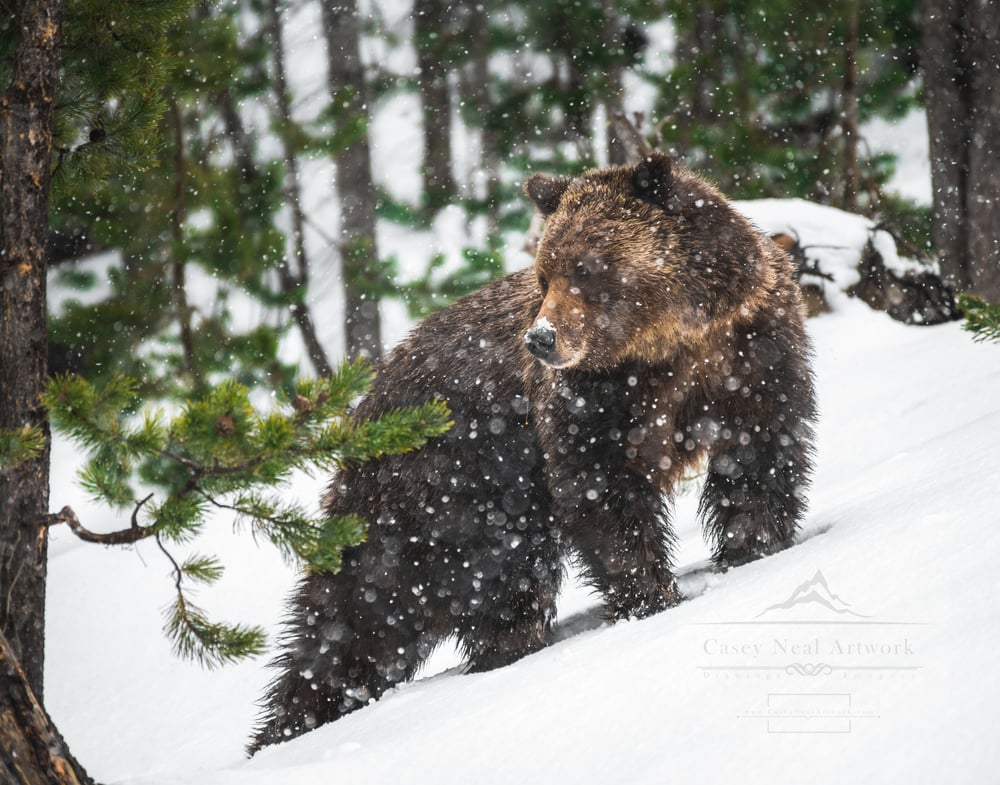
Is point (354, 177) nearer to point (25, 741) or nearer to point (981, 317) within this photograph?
point (981, 317)

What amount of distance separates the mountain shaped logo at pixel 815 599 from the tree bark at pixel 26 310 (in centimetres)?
227

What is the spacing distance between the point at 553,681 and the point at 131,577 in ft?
17.9

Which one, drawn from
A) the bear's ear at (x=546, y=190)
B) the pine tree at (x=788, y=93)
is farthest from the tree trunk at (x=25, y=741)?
the pine tree at (x=788, y=93)

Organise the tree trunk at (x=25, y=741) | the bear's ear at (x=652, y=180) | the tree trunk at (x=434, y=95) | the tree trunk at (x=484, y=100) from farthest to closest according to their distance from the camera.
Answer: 1. the tree trunk at (x=434, y=95)
2. the tree trunk at (x=484, y=100)
3. the bear's ear at (x=652, y=180)
4. the tree trunk at (x=25, y=741)

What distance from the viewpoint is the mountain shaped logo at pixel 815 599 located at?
2.48 meters

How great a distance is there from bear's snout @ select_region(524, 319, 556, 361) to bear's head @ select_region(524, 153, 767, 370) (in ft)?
0.76

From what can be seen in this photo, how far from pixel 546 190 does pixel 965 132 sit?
5546mm

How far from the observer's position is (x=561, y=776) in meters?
2.18

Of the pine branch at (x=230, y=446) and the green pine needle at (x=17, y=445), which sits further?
the green pine needle at (x=17, y=445)

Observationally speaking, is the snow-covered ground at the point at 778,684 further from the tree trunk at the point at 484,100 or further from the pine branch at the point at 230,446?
the tree trunk at the point at 484,100

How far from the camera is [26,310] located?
3072 mm

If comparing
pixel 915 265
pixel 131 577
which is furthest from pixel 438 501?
pixel 915 265

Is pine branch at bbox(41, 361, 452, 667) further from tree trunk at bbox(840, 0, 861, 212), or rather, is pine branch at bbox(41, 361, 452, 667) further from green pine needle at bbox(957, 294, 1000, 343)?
tree trunk at bbox(840, 0, 861, 212)

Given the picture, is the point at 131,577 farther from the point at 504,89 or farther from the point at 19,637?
the point at 504,89
